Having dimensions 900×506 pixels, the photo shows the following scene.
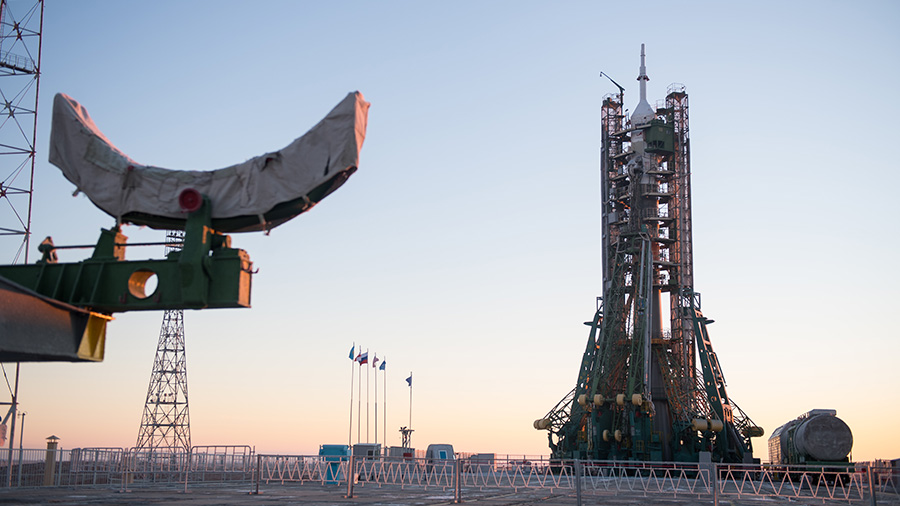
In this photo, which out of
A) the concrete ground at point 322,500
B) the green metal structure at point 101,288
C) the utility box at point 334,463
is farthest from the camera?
the utility box at point 334,463

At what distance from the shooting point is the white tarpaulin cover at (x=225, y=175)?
1558 cm

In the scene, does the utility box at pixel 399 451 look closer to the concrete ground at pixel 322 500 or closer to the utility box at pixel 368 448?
the utility box at pixel 368 448

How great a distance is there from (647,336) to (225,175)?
5658cm

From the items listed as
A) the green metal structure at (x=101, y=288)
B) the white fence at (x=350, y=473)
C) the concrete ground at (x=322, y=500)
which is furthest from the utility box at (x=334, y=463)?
the green metal structure at (x=101, y=288)

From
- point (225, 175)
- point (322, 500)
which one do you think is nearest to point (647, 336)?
point (322, 500)

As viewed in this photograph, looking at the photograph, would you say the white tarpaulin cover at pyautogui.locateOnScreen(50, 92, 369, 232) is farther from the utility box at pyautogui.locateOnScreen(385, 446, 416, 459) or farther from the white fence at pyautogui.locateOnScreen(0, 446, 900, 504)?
the utility box at pyautogui.locateOnScreen(385, 446, 416, 459)

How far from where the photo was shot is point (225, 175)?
54.0 ft

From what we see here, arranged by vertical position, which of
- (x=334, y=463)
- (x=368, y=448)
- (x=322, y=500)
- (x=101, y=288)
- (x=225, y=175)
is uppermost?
(x=225, y=175)

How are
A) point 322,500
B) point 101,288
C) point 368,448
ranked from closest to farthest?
point 101,288 < point 322,500 < point 368,448

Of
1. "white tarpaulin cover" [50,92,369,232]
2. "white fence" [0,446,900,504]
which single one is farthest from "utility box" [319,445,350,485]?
"white tarpaulin cover" [50,92,369,232]

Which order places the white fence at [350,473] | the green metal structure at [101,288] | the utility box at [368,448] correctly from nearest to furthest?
the green metal structure at [101,288] → the white fence at [350,473] → the utility box at [368,448]

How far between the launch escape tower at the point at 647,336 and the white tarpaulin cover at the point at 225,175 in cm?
5235

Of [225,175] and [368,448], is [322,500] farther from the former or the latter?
[368,448]

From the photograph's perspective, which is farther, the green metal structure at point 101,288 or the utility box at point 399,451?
the utility box at point 399,451
